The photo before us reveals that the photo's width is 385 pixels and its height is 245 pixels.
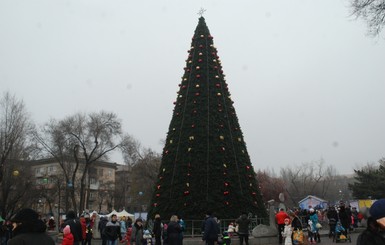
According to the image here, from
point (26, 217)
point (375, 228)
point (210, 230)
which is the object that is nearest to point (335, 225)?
point (210, 230)

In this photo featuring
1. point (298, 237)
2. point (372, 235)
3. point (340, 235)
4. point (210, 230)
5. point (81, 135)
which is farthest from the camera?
point (81, 135)

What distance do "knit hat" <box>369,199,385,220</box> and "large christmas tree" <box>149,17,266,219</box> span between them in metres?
16.0

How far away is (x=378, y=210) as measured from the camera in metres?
3.00

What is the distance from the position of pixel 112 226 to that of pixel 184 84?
10.3 m

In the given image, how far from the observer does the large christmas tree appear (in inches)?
749

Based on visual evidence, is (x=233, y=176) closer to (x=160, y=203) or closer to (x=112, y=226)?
(x=160, y=203)

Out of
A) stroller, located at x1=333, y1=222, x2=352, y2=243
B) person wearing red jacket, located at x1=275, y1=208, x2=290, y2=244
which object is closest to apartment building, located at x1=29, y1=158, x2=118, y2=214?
person wearing red jacket, located at x1=275, y1=208, x2=290, y2=244

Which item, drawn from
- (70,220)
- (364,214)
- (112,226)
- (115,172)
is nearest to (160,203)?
(112,226)

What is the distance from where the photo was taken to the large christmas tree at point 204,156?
19.0m

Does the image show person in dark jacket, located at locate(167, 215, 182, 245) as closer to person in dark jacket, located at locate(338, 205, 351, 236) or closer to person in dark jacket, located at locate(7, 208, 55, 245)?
person in dark jacket, located at locate(7, 208, 55, 245)

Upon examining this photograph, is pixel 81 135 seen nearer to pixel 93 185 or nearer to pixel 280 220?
pixel 280 220

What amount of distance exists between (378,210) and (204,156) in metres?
16.8

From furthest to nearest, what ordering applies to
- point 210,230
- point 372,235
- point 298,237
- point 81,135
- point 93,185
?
point 93,185, point 81,135, point 298,237, point 210,230, point 372,235

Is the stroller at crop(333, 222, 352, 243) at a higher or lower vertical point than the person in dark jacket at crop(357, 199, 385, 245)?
lower
